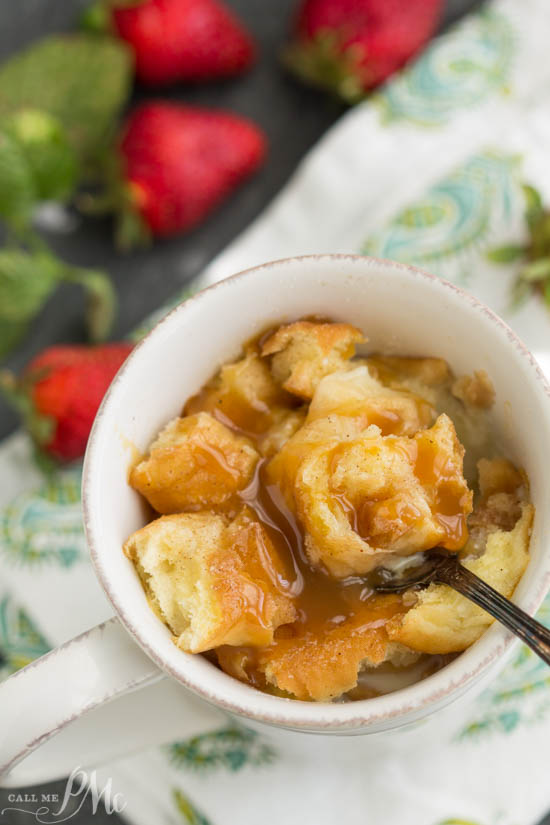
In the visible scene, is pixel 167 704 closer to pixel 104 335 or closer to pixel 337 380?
pixel 337 380

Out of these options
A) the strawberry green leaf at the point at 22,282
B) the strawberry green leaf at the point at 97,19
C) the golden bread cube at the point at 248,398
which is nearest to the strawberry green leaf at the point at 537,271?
the golden bread cube at the point at 248,398

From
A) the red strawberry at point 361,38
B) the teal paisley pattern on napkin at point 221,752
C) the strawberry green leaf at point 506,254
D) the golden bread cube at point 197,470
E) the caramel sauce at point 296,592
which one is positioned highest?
the red strawberry at point 361,38

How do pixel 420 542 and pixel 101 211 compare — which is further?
pixel 101 211

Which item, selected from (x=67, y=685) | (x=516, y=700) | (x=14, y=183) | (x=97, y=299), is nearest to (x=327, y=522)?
(x=67, y=685)

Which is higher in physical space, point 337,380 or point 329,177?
point 329,177

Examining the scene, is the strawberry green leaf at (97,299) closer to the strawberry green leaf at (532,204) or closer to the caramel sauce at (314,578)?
the strawberry green leaf at (532,204)

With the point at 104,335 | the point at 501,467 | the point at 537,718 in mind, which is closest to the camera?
the point at 501,467

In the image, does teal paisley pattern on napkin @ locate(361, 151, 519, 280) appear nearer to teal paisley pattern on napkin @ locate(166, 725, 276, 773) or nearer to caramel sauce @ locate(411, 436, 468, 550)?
Result: caramel sauce @ locate(411, 436, 468, 550)

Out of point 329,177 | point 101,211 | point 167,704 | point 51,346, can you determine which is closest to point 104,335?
point 51,346
